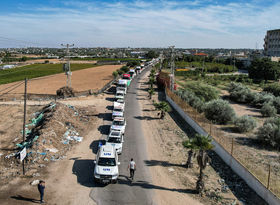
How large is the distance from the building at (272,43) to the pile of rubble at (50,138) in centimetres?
10148

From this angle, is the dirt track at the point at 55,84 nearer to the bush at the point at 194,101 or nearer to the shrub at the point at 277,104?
the bush at the point at 194,101

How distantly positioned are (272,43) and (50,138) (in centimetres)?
11332

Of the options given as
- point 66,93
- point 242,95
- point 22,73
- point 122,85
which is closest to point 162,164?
point 66,93

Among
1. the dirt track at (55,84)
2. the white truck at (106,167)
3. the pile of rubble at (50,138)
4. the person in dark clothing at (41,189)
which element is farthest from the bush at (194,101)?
the dirt track at (55,84)

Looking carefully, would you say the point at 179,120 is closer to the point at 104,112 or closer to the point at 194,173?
the point at 104,112

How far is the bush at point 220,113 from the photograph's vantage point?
26.2 metres

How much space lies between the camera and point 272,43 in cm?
10894

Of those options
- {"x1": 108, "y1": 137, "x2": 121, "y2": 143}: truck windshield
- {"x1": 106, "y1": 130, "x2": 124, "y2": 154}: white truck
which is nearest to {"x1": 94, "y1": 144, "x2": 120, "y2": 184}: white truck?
{"x1": 106, "y1": 130, "x2": 124, "y2": 154}: white truck

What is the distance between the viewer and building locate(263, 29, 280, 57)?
105175 mm

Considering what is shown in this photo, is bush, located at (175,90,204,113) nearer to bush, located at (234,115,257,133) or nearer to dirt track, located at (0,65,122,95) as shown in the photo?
bush, located at (234,115,257,133)

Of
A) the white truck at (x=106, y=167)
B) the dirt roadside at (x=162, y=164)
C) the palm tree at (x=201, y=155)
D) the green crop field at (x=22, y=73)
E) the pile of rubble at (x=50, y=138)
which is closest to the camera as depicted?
the dirt roadside at (x=162, y=164)

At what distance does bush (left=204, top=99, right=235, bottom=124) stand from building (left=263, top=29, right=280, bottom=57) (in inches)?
3701

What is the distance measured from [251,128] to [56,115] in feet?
60.7

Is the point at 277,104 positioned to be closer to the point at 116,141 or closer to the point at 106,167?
the point at 116,141
